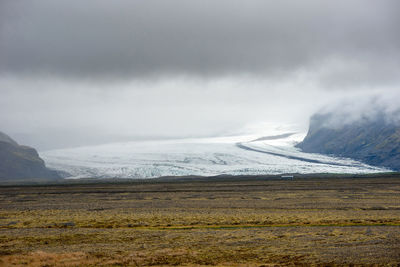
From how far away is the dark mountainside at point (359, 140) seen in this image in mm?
111938

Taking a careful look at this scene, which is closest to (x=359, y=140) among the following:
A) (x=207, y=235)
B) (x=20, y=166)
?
(x=20, y=166)

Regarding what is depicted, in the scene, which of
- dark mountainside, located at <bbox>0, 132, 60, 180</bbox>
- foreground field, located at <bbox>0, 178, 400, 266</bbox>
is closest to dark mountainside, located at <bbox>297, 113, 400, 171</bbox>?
foreground field, located at <bbox>0, 178, 400, 266</bbox>

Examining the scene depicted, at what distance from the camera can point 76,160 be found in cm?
9669

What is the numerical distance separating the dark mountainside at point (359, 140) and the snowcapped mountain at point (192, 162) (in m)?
12.6

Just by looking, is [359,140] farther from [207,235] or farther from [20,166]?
[207,235]

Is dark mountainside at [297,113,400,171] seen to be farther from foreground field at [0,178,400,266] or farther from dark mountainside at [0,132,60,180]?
dark mountainside at [0,132,60,180]

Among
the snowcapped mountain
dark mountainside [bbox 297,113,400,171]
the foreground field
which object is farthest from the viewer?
dark mountainside [bbox 297,113,400,171]

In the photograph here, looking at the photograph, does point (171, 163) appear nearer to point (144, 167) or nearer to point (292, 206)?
point (144, 167)

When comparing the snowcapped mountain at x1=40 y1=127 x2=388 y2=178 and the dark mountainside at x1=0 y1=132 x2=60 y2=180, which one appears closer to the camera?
the snowcapped mountain at x1=40 y1=127 x2=388 y2=178

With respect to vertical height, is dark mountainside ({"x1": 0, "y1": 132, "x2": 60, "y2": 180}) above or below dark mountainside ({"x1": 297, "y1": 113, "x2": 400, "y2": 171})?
below

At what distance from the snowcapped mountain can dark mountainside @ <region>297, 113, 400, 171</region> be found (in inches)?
495

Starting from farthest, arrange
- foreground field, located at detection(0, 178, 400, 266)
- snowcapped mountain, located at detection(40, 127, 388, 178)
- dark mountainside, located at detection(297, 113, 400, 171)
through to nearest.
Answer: dark mountainside, located at detection(297, 113, 400, 171)
snowcapped mountain, located at detection(40, 127, 388, 178)
foreground field, located at detection(0, 178, 400, 266)

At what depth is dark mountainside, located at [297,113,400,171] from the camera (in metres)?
112

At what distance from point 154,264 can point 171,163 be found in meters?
76.4
